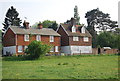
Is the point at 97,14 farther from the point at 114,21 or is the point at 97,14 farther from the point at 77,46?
the point at 77,46

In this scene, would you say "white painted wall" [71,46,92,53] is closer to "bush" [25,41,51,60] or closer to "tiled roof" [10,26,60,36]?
"tiled roof" [10,26,60,36]

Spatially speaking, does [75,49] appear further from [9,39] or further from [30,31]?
[9,39]

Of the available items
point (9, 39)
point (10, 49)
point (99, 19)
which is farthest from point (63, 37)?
point (99, 19)

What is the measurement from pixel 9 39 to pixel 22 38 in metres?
3.57

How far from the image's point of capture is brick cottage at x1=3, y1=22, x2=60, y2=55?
51.5 m

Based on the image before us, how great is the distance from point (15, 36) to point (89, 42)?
22.7 m

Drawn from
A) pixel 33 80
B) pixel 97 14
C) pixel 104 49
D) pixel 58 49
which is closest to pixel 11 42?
pixel 58 49

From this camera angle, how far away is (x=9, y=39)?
53781 millimetres

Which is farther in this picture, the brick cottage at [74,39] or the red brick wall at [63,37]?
the red brick wall at [63,37]

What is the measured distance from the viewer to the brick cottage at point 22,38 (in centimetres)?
5153

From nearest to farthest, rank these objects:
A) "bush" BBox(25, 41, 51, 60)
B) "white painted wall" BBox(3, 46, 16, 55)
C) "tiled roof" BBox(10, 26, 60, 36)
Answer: "bush" BBox(25, 41, 51, 60)
"white painted wall" BBox(3, 46, 16, 55)
"tiled roof" BBox(10, 26, 60, 36)

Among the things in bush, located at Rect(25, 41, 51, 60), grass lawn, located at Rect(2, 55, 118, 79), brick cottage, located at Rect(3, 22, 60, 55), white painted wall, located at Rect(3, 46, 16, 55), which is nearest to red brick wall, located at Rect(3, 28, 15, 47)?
brick cottage, located at Rect(3, 22, 60, 55)

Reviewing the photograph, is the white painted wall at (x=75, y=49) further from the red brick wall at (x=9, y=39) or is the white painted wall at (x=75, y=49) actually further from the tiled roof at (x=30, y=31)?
the red brick wall at (x=9, y=39)

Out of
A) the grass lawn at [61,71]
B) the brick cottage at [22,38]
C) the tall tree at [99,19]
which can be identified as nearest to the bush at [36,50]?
the grass lawn at [61,71]
